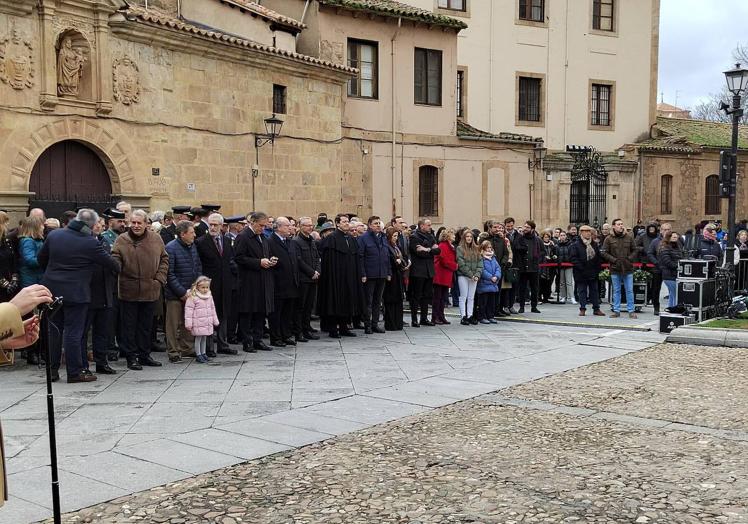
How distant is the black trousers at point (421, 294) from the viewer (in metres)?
14.8

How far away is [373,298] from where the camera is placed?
1415 centimetres

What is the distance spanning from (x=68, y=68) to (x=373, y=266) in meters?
6.75

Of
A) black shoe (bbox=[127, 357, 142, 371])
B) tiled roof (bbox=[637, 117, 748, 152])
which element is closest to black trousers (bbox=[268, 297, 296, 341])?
black shoe (bbox=[127, 357, 142, 371])

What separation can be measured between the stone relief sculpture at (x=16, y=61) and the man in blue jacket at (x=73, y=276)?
5.71 metres

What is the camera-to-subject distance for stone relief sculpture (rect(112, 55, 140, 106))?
15.7 meters

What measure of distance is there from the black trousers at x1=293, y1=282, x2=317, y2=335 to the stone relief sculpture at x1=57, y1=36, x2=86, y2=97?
6024 millimetres

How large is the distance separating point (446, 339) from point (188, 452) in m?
6.98

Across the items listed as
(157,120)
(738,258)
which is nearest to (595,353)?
(738,258)

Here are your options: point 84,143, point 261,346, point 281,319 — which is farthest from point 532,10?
point 261,346

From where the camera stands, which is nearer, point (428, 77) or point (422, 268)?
point (422, 268)

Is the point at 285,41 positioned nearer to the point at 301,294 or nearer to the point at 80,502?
the point at 301,294

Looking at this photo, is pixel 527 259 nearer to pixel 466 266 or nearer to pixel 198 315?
pixel 466 266

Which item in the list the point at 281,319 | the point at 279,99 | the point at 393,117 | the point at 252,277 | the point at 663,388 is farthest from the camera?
the point at 393,117

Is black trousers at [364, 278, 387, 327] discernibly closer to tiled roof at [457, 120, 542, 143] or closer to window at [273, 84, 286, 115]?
window at [273, 84, 286, 115]
